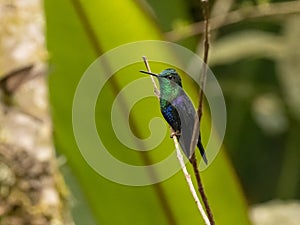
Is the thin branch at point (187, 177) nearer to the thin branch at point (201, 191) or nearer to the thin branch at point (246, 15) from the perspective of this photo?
the thin branch at point (201, 191)

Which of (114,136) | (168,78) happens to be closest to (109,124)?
(114,136)

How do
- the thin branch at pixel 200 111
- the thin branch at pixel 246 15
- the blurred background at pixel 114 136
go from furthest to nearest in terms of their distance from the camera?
1. the thin branch at pixel 246 15
2. the blurred background at pixel 114 136
3. the thin branch at pixel 200 111

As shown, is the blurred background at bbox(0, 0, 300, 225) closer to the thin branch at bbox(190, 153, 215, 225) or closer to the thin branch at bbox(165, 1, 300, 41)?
the thin branch at bbox(165, 1, 300, 41)

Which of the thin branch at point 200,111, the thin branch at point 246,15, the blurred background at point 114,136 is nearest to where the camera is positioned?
the thin branch at point 200,111

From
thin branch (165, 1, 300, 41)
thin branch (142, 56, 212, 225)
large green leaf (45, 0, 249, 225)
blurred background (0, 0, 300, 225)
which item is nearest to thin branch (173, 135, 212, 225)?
thin branch (142, 56, 212, 225)

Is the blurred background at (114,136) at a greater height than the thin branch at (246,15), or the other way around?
the thin branch at (246,15)

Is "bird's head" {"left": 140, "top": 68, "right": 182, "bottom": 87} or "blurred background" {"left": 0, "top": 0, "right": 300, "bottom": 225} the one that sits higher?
"blurred background" {"left": 0, "top": 0, "right": 300, "bottom": 225}

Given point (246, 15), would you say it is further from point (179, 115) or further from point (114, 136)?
point (179, 115)

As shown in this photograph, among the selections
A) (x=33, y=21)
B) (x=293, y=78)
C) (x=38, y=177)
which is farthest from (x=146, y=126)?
Result: (x=293, y=78)

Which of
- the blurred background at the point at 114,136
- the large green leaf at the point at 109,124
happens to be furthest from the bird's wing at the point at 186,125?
the large green leaf at the point at 109,124
